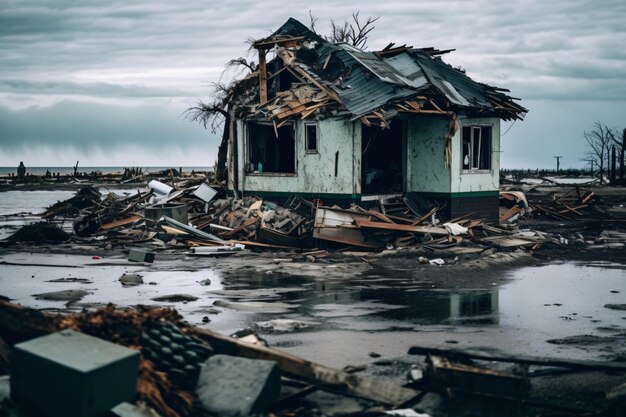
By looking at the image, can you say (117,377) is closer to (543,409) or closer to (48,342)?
(48,342)

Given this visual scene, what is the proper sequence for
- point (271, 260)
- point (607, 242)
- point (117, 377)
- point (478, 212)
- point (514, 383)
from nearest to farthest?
point (117, 377) → point (514, 383) → point (271, 260) → point (607, 242) → point (478, 212)

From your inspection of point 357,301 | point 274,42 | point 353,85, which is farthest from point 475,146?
point 357,301

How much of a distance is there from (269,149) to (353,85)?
420 centimetres

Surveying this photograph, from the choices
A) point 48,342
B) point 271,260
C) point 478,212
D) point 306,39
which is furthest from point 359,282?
point 306,39

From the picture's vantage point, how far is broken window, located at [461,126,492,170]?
22750mm

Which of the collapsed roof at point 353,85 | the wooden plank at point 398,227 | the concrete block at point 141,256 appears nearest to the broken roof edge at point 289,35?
the collapsed roof at point 353,85

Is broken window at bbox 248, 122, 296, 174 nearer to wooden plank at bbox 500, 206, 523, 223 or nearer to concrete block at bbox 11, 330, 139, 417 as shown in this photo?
wooden plank at bbox 500, 206, 523, 223

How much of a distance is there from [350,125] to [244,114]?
4.18 m

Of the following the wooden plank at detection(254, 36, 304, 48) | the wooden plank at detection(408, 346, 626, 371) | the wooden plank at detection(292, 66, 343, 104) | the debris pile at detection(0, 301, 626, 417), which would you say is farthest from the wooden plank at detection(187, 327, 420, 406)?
the wooden plank at detection(254, 36, 304, 48)

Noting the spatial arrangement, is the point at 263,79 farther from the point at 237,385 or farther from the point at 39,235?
the point at 237,385

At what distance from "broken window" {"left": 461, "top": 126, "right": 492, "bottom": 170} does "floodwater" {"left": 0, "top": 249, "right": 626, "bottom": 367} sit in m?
6.78

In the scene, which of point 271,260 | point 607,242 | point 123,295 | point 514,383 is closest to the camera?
point 514,383

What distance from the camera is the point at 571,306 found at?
11.4 meters

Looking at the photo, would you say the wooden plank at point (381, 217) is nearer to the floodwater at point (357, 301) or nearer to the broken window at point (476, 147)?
the floodwater at point (357, 301)
